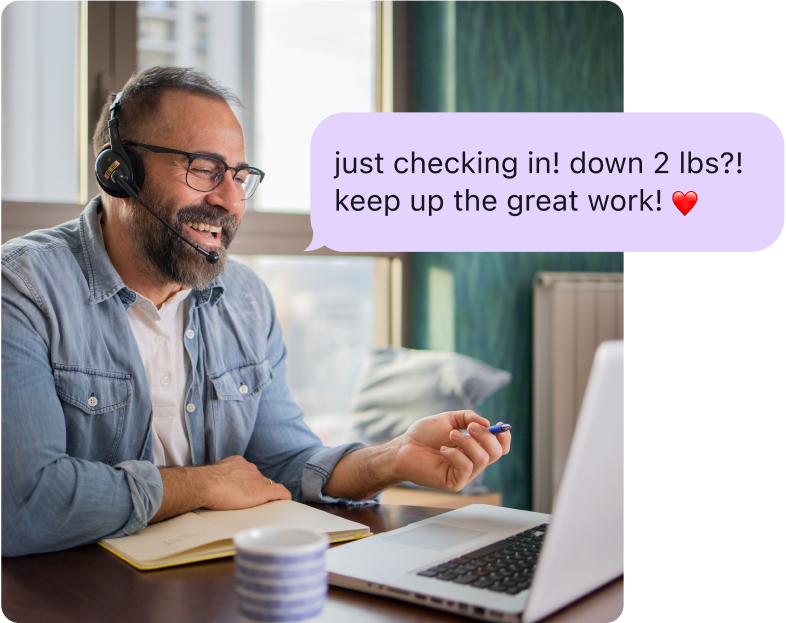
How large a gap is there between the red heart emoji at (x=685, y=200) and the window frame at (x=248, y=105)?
0.99 metres

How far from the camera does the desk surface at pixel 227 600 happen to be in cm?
63

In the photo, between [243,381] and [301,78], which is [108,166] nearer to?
[243,381]

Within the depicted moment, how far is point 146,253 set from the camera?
132 cm

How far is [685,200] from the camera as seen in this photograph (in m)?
2.58

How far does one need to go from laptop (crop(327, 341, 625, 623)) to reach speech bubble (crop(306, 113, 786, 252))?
5.97 feet

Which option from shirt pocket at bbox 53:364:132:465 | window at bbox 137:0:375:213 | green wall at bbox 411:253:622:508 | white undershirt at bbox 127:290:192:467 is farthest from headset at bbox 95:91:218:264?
green wall at bbox 411:253:622:508

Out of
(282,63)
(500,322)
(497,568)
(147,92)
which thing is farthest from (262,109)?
(497,568)

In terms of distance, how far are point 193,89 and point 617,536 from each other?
3.56ft

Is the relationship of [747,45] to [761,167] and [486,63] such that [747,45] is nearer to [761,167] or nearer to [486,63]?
[761,167]

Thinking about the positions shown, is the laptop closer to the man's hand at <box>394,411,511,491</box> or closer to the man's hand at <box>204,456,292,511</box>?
the man's hand at <box>394,411,511,491</box>

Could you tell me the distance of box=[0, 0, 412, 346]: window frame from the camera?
2.17 meters

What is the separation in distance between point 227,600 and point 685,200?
2330mm

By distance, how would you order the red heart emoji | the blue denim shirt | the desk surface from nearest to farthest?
1. the desk surface
2. the blue denim shirt
3. the red heart emoji

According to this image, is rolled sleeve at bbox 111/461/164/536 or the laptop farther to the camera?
rolled sleeve at bbox 111/461/164/536
